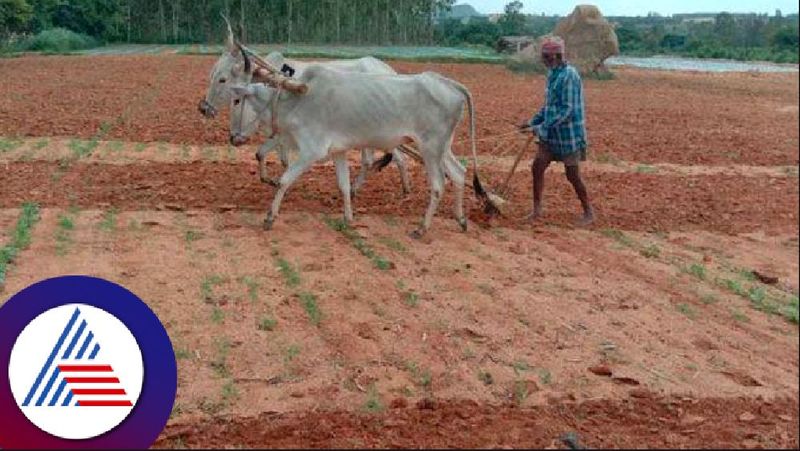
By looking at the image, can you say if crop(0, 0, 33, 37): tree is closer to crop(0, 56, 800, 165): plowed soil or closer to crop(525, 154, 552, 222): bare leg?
crop(0, 56, 800, 165): plowed soil

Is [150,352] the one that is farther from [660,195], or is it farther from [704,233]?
[660,195]

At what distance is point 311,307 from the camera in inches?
245

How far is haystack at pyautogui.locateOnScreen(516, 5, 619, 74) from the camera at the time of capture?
27.6m

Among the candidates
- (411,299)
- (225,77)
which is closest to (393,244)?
A: (411,299)

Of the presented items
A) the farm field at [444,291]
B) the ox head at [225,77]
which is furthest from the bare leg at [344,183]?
the ox head at [225,77]

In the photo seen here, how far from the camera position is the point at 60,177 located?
34.6 ft

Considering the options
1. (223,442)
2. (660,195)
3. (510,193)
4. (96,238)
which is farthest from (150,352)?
(660,195)

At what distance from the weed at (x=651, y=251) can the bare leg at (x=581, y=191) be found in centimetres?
87

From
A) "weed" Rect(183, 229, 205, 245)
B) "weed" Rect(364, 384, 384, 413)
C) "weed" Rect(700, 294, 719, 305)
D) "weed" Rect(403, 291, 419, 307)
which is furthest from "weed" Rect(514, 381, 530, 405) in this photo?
"weed" Rect(183, 229, 205, 245)

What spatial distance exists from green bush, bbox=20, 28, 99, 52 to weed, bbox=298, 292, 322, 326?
38851mm

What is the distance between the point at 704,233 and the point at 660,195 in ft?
6.06

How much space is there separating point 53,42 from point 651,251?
39.7 meters

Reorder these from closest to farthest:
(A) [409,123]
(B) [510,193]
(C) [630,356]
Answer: (C) [630,356]
(A) [409,123]
(B) [510,193]

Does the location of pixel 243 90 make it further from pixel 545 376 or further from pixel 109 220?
pixel 545 376
